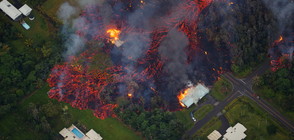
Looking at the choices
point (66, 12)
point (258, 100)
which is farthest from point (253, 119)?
point (66, 12)

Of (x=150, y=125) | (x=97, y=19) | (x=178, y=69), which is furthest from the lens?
(x=97, y=19)

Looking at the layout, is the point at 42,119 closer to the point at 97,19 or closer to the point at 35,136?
the point at 35,136

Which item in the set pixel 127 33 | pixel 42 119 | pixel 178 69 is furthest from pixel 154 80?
pixel 42 119

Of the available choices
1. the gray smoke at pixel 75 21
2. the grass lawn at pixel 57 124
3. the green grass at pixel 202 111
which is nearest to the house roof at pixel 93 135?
the grass lawn at pixel 57 124

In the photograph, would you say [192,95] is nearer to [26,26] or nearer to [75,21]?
[75,21]

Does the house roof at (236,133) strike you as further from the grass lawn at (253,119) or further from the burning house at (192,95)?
the burning house at (192,95)
